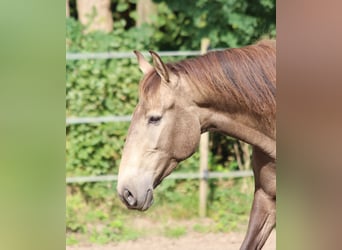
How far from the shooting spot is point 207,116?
311 cm

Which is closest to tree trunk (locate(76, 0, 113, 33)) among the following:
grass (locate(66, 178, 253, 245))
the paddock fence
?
the paddock fence

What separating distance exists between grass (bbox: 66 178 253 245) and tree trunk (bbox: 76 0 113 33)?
135cm

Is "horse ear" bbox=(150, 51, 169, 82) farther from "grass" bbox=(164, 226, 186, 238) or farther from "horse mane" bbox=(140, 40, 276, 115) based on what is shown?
"grass" bbox=(164, 226, 186, 238)

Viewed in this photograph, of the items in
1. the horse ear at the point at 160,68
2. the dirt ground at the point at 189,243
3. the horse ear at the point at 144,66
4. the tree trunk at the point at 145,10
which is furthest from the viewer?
the tree trunk at the point at 145,10

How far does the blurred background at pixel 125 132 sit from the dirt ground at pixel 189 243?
0.24 feet

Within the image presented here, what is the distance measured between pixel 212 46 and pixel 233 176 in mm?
983

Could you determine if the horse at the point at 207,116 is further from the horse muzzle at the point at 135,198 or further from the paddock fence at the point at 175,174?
the paddock fence at the point at 175,174

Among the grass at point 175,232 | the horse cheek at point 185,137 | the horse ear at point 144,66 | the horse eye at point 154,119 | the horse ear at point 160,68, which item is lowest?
the grass at point 175,232

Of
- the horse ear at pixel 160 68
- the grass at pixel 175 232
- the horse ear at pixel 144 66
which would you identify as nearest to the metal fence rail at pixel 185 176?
the grass at pixel 175 232

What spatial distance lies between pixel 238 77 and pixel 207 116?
0.23 metres

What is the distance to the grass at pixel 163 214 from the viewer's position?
5375mm
